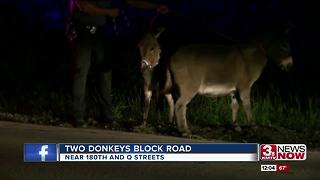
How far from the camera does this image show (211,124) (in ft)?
26.3

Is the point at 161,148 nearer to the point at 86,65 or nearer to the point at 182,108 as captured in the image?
the point at 182,108

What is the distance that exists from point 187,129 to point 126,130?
659 mm

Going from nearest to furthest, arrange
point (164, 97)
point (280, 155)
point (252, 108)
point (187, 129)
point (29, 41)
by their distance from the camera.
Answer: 1. point (280, 155)
2. point (187, 129)
3. point (164, 97)
4. point (252, 108)
5. point (29, 41)

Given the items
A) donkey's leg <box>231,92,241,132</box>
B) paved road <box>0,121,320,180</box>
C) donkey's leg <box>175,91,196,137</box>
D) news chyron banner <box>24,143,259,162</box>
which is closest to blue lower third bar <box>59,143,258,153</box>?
news chyron banner <box>24,143,259,162</box>

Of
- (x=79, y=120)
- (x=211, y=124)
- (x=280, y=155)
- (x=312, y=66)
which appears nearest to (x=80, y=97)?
(x=79, y=120)

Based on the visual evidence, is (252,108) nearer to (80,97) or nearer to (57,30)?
(80,97)

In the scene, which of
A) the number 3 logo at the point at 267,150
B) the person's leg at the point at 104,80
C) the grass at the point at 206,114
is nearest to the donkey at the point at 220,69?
the grass at the point at 206,114

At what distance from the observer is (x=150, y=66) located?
24.3 feet

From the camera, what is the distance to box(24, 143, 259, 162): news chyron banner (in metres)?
5.61

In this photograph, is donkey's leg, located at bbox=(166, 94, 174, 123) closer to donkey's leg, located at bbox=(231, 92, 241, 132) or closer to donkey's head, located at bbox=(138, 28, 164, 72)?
donkey's head, located at bbox=(138, 28, 164, 72)

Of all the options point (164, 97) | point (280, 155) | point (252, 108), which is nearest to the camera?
point (280, 155)

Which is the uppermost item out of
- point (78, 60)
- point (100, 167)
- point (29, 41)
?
point (29, 41)

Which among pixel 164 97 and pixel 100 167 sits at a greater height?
pixel 164 97

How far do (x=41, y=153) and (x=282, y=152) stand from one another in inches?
78.1
